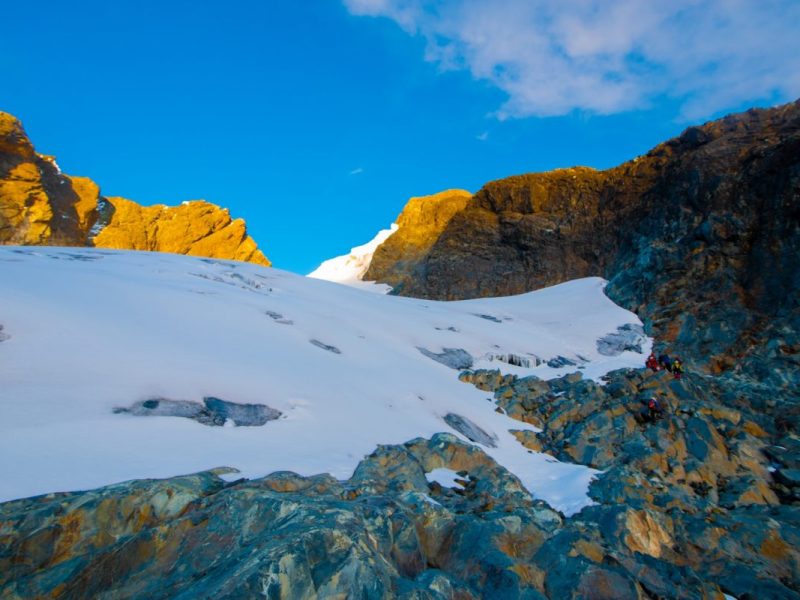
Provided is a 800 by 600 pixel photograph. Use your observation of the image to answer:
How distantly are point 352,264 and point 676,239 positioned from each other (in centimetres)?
7990

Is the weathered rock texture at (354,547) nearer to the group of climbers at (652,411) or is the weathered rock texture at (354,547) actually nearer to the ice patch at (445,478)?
the ice patch at (445,478)

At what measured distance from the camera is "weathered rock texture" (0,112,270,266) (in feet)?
208

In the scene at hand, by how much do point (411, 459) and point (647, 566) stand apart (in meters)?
4.36

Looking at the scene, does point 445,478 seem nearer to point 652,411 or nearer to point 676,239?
point 652,411

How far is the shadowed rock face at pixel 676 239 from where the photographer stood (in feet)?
88.2

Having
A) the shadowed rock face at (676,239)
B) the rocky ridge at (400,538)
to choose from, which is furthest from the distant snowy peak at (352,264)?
the rocky ridge at (400,538)

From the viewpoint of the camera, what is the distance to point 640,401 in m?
16.4

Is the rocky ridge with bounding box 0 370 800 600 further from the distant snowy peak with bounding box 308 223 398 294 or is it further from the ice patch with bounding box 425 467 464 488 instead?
the distant snowy peak with bounding box 308 223 398 294

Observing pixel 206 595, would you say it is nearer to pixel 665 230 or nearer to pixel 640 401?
pixel 640 401

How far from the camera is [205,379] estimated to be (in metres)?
10.9

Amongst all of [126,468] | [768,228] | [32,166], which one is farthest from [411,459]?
[32,166]

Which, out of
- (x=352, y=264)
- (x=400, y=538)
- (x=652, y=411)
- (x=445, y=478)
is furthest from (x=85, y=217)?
(x=400, y=538)

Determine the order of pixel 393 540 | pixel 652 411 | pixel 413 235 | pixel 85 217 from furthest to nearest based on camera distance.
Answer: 1. pixel 413 235
2. pixel 85 217
3. pixel 652 411
4. pixel 393 540

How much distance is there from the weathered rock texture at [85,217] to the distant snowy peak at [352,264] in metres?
14.7
